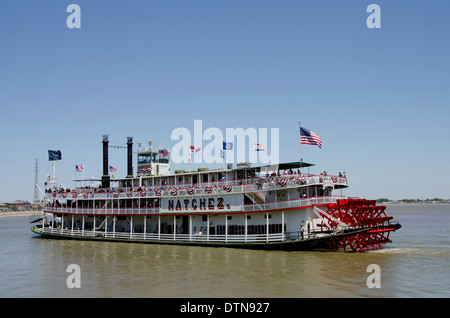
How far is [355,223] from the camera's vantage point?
99.5 ft

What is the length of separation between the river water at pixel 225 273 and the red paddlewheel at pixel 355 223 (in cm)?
114

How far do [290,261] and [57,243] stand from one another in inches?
982

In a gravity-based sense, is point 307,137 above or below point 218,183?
above

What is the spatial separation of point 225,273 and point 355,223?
11.8 meters

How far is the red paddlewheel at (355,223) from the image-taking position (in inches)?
1166

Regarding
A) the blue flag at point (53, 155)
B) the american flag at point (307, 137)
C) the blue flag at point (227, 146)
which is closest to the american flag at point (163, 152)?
the blue flag at point (227, 146)

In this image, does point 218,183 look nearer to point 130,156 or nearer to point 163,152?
point 163,152

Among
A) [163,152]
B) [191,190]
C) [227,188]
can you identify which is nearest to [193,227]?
[191,190]

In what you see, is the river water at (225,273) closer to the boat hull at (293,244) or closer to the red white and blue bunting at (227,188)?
the boat hull at (293,244)

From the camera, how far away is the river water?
19250 mm

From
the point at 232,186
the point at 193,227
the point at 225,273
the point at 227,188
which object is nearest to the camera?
the point at 225,273

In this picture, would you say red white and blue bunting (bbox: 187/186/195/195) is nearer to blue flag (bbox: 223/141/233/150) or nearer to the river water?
blue flag (bbox: 223/141/233/150)

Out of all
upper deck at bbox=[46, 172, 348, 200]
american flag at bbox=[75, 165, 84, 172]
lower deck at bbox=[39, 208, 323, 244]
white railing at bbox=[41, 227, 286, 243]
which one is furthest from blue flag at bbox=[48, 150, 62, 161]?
white railing at bbox=[41, 227, 286, 243]

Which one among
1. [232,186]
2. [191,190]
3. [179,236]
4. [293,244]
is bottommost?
[179,236]
